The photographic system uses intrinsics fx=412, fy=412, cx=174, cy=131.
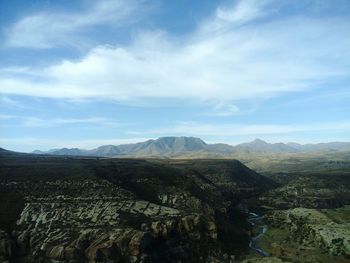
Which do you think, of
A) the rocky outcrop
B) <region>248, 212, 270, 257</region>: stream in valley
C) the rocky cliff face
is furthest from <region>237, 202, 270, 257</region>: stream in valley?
the rocky outcrop

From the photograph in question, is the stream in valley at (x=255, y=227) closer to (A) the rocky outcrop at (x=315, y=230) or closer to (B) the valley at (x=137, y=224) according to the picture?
(B) the valley at (x=137, y=224)

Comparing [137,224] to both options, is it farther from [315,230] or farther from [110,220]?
[315,230]

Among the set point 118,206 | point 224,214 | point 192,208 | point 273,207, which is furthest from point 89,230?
point 273,207

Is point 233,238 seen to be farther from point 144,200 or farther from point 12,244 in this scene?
point 12,244

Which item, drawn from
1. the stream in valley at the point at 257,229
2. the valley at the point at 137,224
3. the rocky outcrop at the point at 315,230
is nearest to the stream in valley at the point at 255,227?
the stream in valley at the point at 257,229

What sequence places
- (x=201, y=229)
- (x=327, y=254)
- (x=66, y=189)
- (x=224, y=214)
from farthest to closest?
(x=224, y=214), (x=66, y=189), (x=201, y=229), (x=327, y=254)

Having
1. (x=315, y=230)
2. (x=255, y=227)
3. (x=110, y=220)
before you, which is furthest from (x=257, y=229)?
(x=110, y=220)

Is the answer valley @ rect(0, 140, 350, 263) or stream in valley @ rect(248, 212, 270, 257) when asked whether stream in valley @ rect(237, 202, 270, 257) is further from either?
valley @ rect(0, 140, 350, 263)

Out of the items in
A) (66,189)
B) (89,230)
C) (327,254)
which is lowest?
(327,254)

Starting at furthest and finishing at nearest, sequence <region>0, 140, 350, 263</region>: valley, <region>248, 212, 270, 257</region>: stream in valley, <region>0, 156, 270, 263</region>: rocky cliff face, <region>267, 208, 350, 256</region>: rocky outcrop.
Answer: <region>248, 212, 270, 257</region>: stream in valley
<region>267, 208, 350, 256</region>: rocky outcrop
<region>0, 140, 350, 263</region>: valley
<region>0, 156, 270, 263</region>: rocky cliff face
